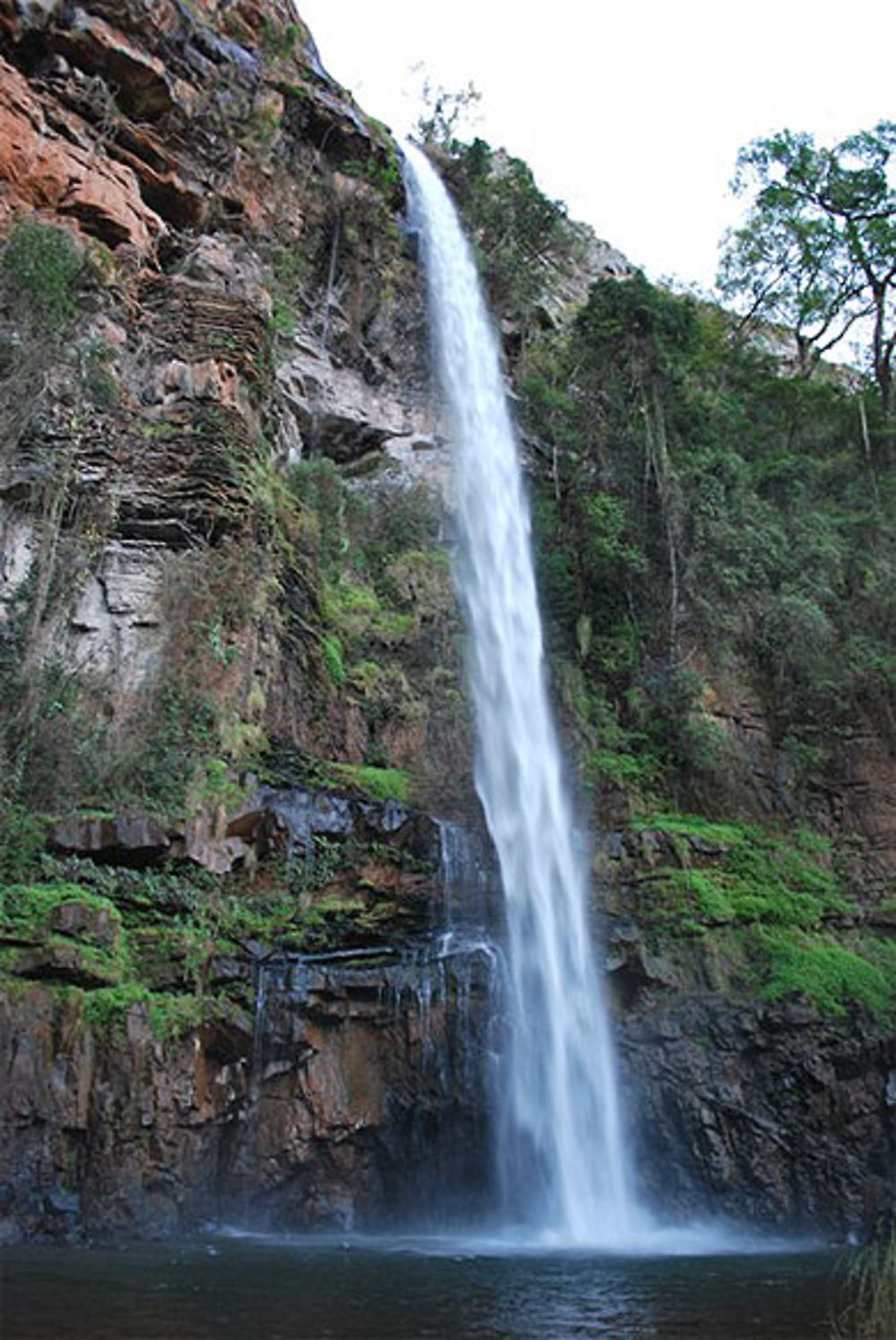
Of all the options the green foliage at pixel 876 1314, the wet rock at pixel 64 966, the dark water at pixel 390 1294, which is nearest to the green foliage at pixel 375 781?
the wet rock at pixel 64 966

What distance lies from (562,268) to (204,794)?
72.6ft

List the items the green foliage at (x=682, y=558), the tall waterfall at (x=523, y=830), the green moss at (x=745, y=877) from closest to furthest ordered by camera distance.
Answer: the tall waterfall at (x=523, y=830)
the green moss at (x=745, y=877)
the green foliage at (x=682, y=558)

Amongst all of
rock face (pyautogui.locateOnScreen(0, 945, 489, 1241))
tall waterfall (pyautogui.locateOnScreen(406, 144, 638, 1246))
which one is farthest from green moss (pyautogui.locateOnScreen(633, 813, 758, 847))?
rock face (pyautogui.locateOnScreen(0, 945, 489, 1241))

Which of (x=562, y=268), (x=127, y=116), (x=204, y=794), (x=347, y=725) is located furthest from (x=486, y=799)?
(x=562, y=268)

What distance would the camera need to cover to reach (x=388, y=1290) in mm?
7281

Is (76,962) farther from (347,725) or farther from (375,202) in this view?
(375,202)

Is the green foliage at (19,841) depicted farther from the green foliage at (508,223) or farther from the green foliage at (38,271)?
the green foliage at (508,223)

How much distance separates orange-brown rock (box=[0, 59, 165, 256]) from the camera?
15.9m

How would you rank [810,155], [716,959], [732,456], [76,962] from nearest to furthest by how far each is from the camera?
[76,962] < [716,959] < [732,456] < [810,155]

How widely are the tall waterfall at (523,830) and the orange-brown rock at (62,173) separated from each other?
739 cm

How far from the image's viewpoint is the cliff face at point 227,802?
10344mm

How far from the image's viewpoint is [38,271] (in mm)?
13828

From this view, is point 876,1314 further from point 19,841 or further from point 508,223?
Result: point 508,223

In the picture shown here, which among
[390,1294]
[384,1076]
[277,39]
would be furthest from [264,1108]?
[277,39]
